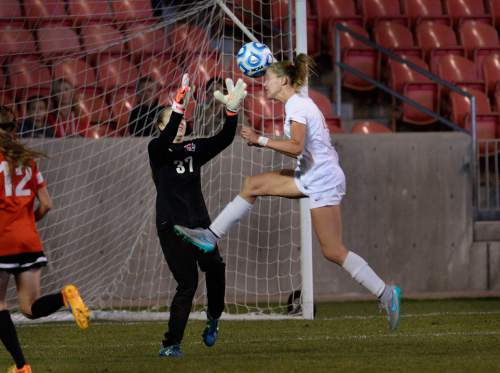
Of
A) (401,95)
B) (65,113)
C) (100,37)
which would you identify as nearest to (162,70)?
(100,37)

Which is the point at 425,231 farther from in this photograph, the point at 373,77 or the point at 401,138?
the point at 373,77

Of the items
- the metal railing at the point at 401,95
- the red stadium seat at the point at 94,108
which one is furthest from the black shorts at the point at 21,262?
the metal railing at the point at 401,95

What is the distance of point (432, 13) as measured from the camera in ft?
53.1

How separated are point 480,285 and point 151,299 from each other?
367 centimetres

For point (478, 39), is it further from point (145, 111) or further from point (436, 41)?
point (145, 111)

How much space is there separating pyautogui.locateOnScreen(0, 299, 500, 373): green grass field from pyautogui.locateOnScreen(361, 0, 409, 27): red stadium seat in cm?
535

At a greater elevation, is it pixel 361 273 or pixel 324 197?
pixel 324 197

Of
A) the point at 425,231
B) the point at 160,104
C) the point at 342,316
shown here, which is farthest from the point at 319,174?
the point at 425,231

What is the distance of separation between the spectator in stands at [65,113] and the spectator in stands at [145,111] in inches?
19.4

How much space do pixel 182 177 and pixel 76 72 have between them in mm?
5195

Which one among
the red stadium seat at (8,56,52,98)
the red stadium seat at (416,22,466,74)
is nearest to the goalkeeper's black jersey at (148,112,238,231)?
the red stadium seat at (8,56,52,98)

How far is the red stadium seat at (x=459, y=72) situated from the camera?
49.5ft

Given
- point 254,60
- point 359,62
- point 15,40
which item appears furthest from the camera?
point 359,62

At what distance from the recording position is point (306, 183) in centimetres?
770
